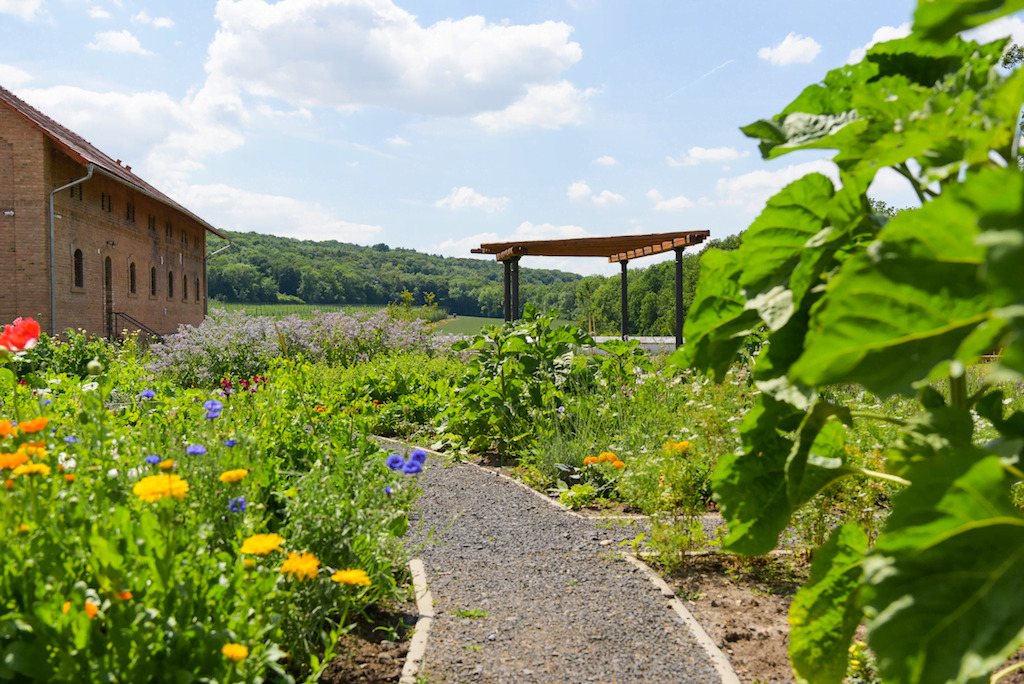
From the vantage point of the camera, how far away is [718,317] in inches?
48.2

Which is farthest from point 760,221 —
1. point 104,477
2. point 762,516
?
point 104,477

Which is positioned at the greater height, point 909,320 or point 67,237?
point 67,237

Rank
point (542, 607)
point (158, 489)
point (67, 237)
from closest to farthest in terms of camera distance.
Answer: point (158, 489)
point (542, 607)
point (67, 237)

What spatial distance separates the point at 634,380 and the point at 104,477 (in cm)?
481

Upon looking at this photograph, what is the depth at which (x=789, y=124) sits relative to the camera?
3.60 ft

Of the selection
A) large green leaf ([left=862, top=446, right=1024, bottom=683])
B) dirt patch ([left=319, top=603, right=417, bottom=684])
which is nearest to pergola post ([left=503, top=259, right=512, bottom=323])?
dirt patch ([left=319, top=603, right=417, bottom=684])

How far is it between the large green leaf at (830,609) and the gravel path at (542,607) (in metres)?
1.19

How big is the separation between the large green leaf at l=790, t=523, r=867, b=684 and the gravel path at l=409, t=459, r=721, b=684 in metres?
1.19

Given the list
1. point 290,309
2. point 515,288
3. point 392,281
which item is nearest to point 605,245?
point 515,288

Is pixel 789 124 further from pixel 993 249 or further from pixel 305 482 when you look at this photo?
pixel 305 482

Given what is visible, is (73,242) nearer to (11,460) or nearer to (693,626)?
(11,460)

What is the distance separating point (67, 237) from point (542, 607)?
1869cm

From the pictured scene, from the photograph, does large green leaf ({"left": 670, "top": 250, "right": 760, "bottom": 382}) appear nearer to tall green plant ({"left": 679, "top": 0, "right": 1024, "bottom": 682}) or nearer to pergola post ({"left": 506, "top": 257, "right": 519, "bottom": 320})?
tall green plant ({"left": 679, "top": 0, "right": 1024, "bottom": 682})

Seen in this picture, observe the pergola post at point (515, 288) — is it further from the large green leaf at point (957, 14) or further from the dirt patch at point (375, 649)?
the large green leaf at point (957, 14)
